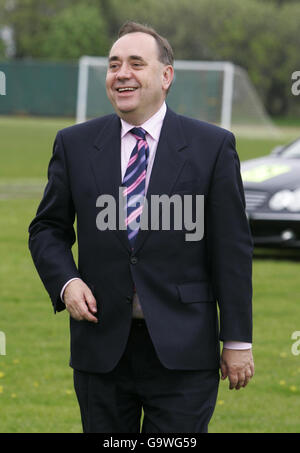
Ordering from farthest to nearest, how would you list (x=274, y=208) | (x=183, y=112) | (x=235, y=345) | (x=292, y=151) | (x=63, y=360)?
(x=183, y=112), (x=292, y=151), (x=274, y=208), (x=63, y=360), (x=235, y=345)

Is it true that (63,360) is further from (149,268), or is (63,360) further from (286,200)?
(286,200)

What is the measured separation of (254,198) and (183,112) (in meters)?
21.8

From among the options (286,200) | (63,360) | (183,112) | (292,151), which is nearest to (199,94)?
(183,112)

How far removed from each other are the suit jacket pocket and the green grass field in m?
2.28

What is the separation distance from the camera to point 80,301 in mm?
3533

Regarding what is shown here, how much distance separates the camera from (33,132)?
43156 mm

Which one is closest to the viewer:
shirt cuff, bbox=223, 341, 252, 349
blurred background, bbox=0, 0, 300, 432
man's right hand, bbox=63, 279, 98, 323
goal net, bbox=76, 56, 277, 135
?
man's right hand, bbox=63, 279, 98, 323

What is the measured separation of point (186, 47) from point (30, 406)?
63367 mm

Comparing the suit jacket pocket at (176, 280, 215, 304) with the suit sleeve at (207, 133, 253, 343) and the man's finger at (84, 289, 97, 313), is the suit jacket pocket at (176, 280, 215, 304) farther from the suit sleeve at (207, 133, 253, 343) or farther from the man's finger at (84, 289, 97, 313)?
the man's finger at (84, 289, 97, 313)

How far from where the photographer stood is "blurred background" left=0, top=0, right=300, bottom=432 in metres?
6.55

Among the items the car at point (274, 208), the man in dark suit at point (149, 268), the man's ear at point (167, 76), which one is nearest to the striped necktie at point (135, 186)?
the man in dark suit at point (149, 268)

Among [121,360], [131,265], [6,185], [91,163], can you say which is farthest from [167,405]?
[6,185]

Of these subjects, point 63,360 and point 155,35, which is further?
point 63,360

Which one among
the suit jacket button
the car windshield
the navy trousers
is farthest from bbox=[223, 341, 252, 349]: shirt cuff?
the car windshield
